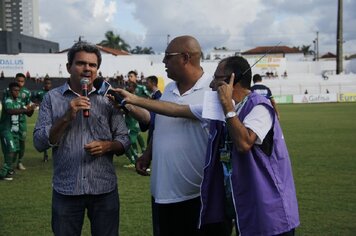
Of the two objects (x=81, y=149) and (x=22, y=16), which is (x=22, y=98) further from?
(x=22, y=16)

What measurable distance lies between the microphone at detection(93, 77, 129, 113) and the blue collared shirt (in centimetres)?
9

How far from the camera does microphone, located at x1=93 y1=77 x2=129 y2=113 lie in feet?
11.7

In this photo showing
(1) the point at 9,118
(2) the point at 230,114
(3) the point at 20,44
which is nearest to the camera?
(2) the point at 230,114

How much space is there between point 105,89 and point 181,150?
736 millimetres

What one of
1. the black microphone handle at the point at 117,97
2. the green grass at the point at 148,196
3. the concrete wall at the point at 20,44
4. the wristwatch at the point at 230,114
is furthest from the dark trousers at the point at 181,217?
the concrete wall at the point at 20,44

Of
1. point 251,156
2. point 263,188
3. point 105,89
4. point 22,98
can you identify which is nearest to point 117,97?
point 105,89

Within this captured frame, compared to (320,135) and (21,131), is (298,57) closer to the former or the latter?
(320,135)

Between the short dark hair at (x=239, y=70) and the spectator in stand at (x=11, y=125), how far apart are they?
752cm

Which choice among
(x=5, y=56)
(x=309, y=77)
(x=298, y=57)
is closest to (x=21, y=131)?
(x=5, y=56)

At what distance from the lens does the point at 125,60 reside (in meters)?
52.2

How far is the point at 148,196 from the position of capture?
816 cm

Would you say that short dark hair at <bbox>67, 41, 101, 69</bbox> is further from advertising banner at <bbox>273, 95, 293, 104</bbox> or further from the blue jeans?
advertising banner at <bbox>273, 95, 293, 104</bbox>

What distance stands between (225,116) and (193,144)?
726 mm

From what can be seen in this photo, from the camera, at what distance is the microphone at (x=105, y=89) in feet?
11.7
